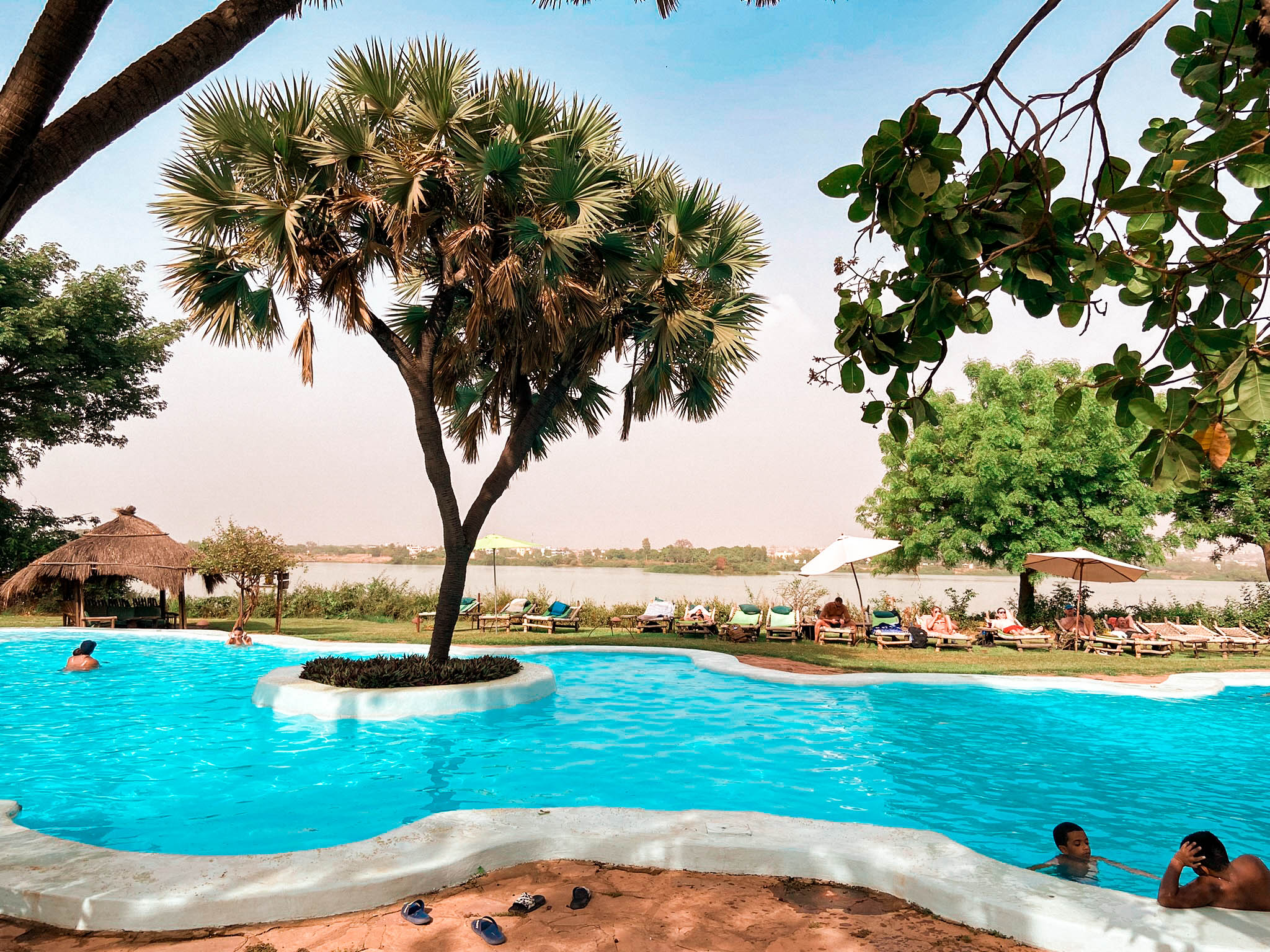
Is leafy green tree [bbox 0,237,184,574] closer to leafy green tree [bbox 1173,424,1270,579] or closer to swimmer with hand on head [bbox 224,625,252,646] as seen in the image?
swimmer with hand on head [bbox 224,625,252,646]

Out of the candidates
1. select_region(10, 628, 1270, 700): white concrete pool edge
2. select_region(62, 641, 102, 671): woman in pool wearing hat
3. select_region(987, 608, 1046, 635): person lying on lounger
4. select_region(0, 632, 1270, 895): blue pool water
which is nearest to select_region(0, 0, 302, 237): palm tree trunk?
select_region(0, 632, 1270, 895): blue pool water

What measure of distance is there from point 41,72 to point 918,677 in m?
13.3

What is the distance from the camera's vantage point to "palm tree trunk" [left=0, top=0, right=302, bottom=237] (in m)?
2.62

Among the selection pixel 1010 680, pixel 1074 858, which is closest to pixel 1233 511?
pixel 1010 680

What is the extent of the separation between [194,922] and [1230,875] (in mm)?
5560

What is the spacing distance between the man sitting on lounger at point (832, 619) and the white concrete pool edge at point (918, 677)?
3889 millimetres

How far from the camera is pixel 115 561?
18594mm

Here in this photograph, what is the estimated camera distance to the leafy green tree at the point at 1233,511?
66.5ft

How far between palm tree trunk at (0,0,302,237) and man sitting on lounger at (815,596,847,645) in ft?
56.2

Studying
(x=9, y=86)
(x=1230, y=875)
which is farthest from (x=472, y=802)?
(x=9, y=86)

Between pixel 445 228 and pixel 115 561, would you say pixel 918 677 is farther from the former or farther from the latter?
pixel 115 561

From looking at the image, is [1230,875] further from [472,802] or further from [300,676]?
[300,676]

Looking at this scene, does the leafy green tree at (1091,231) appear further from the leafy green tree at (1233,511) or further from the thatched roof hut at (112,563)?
the leafy green tree at (1233,511)

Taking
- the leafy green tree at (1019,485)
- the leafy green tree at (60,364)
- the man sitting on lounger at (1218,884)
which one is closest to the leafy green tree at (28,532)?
the leafy green tree at (60,364)
